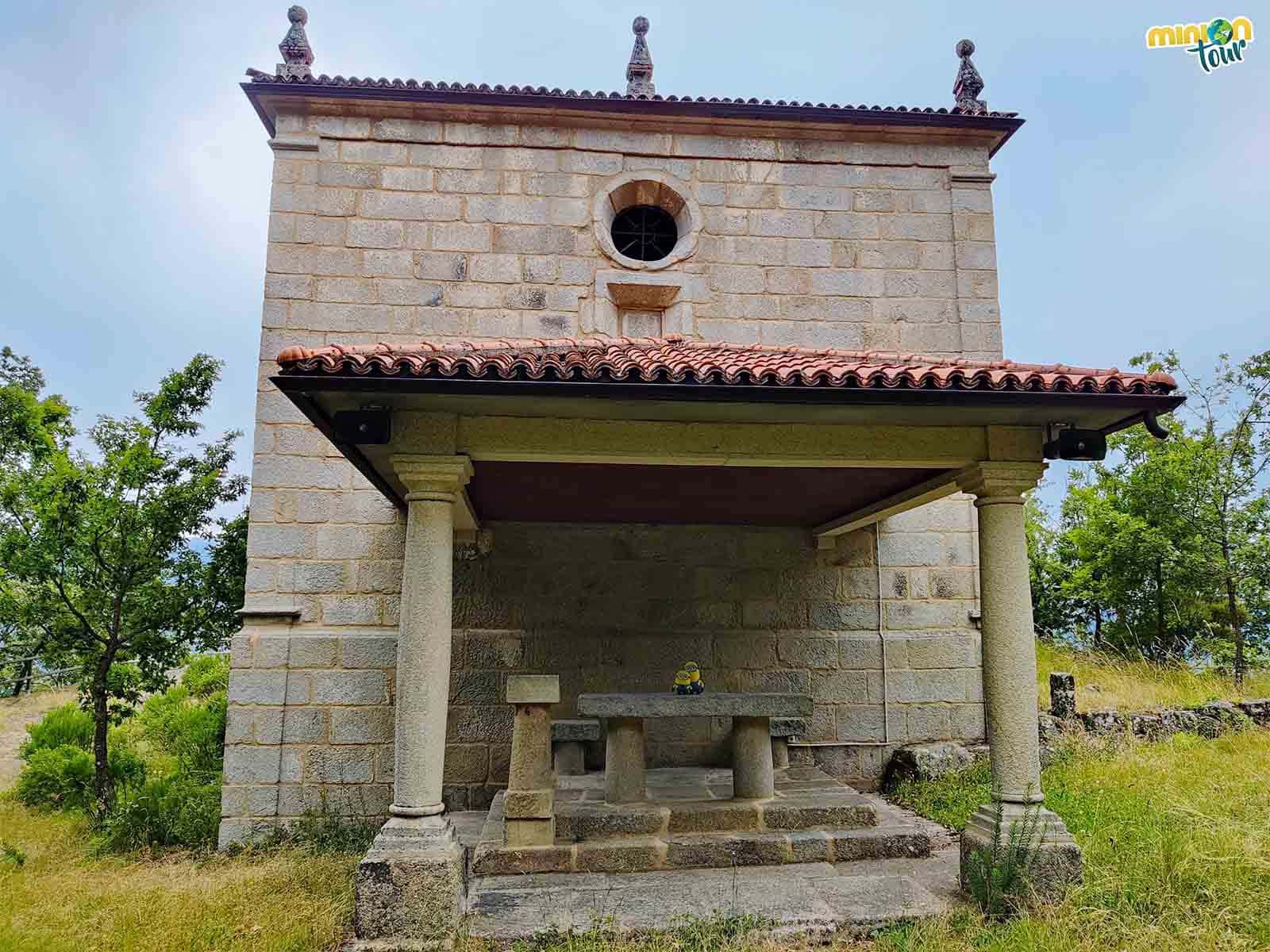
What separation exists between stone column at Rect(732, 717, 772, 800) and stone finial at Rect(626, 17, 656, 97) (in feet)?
19.0

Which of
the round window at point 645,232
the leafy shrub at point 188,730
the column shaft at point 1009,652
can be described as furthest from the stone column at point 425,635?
the leafy shrub at point 188,730

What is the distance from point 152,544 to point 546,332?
3.99m

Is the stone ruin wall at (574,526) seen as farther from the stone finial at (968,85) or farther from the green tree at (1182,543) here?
the green tree at (1182,543)

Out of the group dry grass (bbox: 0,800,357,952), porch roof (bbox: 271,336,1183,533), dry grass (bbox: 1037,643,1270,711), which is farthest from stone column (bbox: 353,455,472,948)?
dry grass (bbox: 1037,643,1270,711)

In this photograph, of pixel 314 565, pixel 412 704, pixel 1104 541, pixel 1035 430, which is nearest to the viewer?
pixel 412 704

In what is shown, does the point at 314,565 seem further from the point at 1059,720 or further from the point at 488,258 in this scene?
the point at 1059,720

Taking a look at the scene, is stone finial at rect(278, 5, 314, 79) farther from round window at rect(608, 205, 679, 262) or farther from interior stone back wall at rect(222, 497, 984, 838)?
interior stone back wall at rect(222, 497, 984, 838)

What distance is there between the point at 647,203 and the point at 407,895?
622 cm

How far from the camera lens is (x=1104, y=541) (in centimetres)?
1316

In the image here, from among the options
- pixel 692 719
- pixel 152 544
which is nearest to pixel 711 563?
pixel 692 719

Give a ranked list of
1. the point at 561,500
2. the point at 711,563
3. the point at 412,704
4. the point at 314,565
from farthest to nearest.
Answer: the point at 711,563 < the point at 314,565 < the point at 561,500 < the point at 412,704

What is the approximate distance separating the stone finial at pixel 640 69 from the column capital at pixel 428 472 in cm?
492

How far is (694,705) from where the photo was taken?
17.9 ft

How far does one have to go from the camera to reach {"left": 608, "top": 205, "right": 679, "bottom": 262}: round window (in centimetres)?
772
